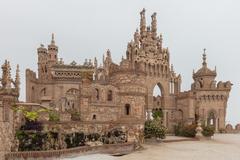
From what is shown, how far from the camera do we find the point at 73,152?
79.7 ft

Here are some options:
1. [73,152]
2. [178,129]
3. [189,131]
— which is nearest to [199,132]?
[189,131]

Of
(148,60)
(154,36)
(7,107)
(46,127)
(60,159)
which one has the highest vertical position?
(154,36)

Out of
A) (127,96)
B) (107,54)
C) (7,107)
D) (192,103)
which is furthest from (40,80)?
(7,107)

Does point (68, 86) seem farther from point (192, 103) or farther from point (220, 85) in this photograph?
point (220, 85)

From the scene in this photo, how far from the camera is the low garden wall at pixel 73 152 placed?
837 inches

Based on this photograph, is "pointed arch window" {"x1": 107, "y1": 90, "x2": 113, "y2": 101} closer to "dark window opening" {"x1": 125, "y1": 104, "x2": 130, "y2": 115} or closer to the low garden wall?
"dark window opening" {"x1": 125, "y1": 104, "x2": 130, "y2": 115}

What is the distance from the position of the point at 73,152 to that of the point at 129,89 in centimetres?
1221

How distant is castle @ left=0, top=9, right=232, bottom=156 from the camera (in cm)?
3381

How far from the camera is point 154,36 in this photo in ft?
168

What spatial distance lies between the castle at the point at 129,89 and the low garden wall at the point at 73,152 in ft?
12.0

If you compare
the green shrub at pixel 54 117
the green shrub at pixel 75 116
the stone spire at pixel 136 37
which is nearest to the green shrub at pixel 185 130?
the stone spire at pixel 136 37

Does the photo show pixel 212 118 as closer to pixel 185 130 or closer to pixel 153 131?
pixel 185 130

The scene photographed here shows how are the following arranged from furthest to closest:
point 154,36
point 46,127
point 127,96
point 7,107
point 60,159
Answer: point 154,36 → point 127,96 → point 46,127 → point 60,159 → point 7,107

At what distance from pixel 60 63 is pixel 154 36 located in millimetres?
14904
